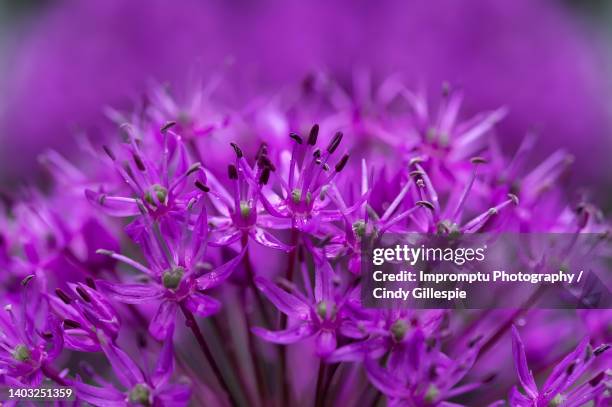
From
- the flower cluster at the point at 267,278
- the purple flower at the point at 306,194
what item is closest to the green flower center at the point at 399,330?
the flower cluster at the point at 267,278

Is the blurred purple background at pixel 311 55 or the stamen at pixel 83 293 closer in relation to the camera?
the stamen at pixel 83 293

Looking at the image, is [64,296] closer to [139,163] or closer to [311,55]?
[139,163]

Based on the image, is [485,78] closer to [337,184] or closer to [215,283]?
[337,184]

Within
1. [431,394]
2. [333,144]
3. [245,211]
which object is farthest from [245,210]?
[431,394]

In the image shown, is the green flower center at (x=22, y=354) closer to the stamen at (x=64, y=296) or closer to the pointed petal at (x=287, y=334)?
the stamen at (x=64, y=296)

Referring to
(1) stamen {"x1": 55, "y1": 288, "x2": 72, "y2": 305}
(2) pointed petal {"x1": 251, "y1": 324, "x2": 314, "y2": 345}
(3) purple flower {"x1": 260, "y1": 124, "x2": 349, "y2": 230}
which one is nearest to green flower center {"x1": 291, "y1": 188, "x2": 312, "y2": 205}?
(3) purple flower {"x1": 260, "y1": 124, "x2": 349, "y2": 230}

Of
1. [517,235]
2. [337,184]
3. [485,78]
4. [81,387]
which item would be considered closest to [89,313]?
[81,387]
